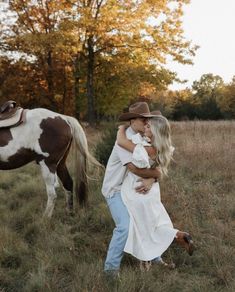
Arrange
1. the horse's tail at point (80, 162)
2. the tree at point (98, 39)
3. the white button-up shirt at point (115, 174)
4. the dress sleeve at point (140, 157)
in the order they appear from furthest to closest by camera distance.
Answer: the tree at point (98, 39) < the horse's tail at point (80, 162) < the white button-up shirt at point (115, 174) < the dress sleeve at point (140, 157)

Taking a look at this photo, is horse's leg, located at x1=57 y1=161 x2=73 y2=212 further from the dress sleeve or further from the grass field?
the dress sleeve

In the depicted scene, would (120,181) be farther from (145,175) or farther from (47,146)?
(47,146)

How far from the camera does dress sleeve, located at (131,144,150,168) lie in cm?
327

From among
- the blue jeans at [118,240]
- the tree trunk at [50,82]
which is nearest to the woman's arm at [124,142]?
the blue jeans at [118,240]

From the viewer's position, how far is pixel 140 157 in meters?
3.27

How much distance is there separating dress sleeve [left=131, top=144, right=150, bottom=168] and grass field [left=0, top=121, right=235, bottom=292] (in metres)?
0.96

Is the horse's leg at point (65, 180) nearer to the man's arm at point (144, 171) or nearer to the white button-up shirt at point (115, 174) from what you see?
the white button-up shirt at point (115, 174)

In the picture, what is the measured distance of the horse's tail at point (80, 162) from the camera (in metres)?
5.58

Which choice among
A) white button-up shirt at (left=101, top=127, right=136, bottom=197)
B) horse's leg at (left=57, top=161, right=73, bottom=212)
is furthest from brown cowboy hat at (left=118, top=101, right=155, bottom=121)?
horse's leg at (left=57, top=161, right=73, bottom=212)

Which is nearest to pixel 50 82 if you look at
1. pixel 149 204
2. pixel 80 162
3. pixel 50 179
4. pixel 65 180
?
pixel 65 180

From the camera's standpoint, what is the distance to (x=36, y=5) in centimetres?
1936

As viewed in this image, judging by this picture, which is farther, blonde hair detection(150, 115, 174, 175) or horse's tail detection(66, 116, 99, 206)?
horse's tail detection(66, 116, 99, 206)

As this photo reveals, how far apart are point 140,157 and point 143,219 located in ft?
1.93

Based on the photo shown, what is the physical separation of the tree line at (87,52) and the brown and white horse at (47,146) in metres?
9.96
